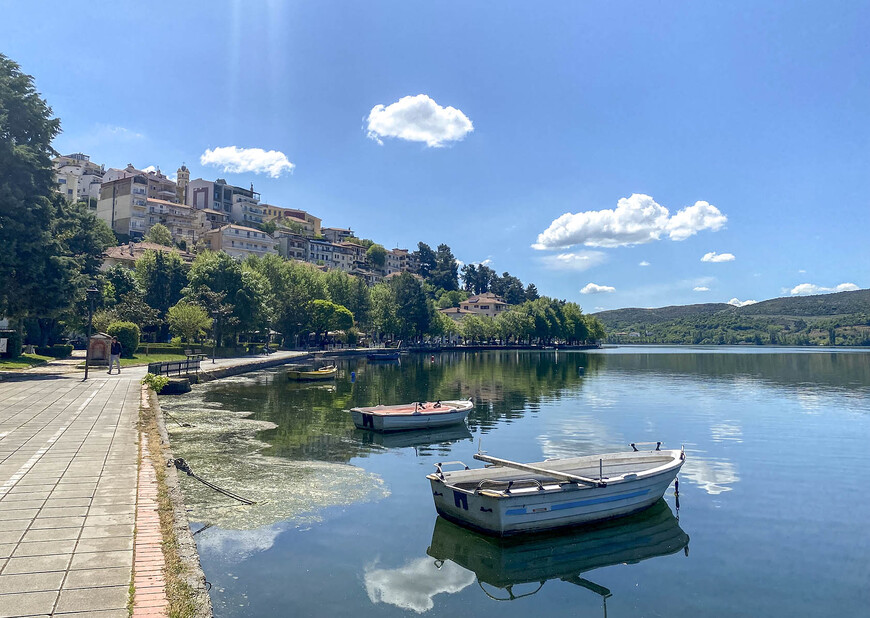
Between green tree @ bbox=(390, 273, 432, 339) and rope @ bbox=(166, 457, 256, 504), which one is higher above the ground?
green tree @ bbox=(390, 273, 432, 339)

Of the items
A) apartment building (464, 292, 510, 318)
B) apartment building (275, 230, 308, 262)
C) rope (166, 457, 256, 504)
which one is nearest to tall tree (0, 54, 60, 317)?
rope (166, 457, 256, 504)

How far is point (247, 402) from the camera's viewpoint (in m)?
36.7

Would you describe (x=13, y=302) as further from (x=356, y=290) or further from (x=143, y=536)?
(x=356, y=290)

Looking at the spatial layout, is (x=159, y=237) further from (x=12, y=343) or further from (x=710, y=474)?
(x=710, y=474)

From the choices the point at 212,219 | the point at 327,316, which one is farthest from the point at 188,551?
the point at 212,219

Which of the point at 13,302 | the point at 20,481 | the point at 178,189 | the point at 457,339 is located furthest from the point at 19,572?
the point at 178,189

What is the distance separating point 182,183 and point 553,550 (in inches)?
7441

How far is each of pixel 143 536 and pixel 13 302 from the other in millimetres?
35193

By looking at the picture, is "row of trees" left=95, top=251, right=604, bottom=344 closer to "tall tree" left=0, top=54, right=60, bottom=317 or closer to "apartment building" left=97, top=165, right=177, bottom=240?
"tall tree" left=0, top=54, right=60, bottom=317

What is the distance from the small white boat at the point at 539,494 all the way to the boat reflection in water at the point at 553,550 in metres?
0.30

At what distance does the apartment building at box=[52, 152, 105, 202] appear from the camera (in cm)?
14150

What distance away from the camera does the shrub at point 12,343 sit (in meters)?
46.1

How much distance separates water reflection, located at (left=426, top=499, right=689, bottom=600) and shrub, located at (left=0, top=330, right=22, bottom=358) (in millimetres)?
46199

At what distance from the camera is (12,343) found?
152 feet
